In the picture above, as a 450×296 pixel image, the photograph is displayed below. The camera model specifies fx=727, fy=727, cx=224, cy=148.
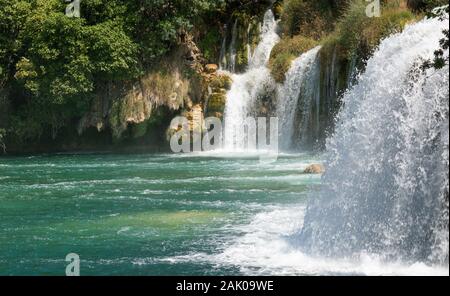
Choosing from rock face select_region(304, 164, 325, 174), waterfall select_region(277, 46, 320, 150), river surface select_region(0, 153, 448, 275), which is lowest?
river surface select_region(0, 153, 448, 275)

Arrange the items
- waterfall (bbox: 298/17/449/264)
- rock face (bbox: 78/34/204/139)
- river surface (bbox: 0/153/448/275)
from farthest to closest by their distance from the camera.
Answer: rock face (bbox: 78/34/204/139)
river surface (bbox: 0/153/448/275)
waterfall (bbox: 298/17/449/264)

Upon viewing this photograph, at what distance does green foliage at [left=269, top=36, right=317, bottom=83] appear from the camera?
32531mm

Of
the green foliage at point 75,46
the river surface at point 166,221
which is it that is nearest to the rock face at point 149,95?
the green foliage at point 75,46

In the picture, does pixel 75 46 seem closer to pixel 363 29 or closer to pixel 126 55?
pixel 126 55

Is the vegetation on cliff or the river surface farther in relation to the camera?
the vegetation on cliff

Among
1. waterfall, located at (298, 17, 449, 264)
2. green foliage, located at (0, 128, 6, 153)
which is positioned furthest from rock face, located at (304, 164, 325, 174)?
green foliage, located at (0, 128, 6, 153)

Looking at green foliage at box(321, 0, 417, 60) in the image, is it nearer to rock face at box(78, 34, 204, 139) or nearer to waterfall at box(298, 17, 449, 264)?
rock face at box(78, 34, 204, 139)

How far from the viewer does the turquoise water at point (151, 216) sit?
11969 millimetres

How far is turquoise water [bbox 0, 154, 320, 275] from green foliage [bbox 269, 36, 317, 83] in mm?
5727

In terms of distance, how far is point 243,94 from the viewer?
34750mm

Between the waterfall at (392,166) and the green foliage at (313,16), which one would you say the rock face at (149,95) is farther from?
the waterfall at (392,166)

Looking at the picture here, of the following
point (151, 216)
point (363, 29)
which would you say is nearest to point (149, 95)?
point (363, 29)

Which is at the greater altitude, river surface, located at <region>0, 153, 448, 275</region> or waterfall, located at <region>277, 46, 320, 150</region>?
waterfall, located at <region>277, 46, 320, 150</region>

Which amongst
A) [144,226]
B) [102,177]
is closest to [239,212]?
[144,226]
